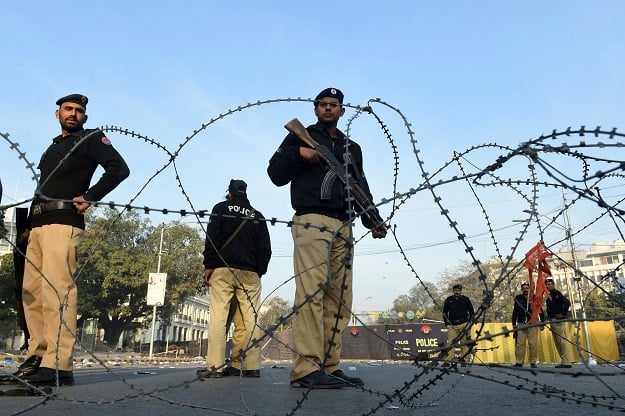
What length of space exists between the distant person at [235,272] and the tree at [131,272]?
34.1 m

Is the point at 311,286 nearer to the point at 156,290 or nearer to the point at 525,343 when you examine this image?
the point at 525,343

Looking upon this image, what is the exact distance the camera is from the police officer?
3.47 metres

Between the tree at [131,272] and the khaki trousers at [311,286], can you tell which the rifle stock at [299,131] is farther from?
the tree at [131,272]

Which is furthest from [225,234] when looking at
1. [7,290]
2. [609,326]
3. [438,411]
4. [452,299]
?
[7,290]

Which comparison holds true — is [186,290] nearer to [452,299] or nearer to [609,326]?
[609,326]

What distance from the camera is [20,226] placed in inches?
153

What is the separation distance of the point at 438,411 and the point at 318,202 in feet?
5.48

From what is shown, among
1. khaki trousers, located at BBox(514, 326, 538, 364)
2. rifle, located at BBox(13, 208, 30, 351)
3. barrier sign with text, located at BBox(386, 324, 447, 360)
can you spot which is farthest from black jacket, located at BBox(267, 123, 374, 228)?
barrier sign with text, located at BBox(386, 324, 447, 360)

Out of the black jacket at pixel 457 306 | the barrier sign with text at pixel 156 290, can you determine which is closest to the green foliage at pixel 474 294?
the black jacket at pixel 457 306

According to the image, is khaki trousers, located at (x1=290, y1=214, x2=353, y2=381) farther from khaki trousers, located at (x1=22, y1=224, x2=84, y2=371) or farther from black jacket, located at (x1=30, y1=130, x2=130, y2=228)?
khaki trousers, located at (x1=22, y1=224, x2=84, y2=371)

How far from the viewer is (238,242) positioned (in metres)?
5.46

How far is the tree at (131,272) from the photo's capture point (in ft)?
129

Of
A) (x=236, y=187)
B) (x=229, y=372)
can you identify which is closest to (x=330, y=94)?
(x=236, y=187)

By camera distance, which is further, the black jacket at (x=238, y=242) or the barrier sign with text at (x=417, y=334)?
the barrier sign with text at (x=417, y=334)
